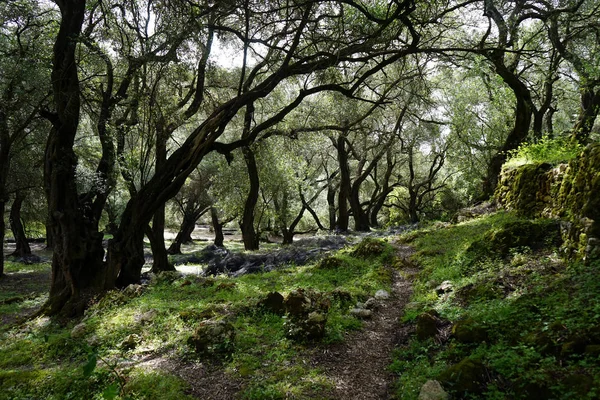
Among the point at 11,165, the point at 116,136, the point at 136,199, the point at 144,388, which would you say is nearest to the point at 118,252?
the point at 136,199

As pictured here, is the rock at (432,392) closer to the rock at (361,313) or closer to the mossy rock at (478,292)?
the mossy rock at (478,292)

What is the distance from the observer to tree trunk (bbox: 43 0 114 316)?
7566mm

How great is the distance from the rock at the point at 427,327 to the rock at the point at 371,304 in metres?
1.46

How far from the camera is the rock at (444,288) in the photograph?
19.6 ft

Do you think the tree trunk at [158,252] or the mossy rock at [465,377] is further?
the tree trunk at [158,252]

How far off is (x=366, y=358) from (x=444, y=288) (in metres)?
2.16

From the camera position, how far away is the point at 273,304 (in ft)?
19.6

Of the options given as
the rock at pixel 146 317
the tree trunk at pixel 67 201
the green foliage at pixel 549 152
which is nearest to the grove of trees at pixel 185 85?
the tree trunk at pixel 67 201

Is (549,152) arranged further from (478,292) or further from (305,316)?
(305,316)

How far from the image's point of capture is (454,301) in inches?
212

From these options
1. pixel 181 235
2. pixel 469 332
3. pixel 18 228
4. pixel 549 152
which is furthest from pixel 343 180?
pixel 18 228

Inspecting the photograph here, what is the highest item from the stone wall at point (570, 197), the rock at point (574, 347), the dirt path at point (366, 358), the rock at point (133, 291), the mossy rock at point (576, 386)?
the stone wall at point (570, 197)

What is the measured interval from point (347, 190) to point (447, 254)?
43.1 ft

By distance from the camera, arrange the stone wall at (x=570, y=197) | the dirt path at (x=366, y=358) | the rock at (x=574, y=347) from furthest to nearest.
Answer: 1. the stone wall at (x=570, y=197)
2. the dirt path at (x=366, y=358)
3. the rock at (x=574, y=347)
